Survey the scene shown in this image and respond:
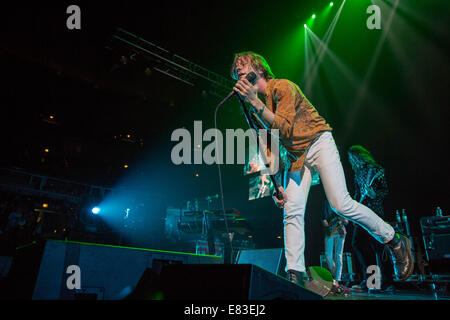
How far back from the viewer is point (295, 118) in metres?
2.35

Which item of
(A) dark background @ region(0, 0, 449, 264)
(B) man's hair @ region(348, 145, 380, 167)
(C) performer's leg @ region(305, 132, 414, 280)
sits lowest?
(C) performer's leg @ region(305, 132, 414, 280)

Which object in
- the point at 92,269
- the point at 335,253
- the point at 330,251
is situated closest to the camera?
the point at 92,269

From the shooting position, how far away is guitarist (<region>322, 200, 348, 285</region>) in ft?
15.4

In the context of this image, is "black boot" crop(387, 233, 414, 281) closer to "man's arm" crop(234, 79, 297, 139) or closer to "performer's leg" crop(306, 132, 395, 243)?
"performer's leg" crop(306, 132, 395, 243)

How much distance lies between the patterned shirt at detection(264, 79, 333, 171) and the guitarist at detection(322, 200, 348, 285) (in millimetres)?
2981

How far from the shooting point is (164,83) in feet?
31.6

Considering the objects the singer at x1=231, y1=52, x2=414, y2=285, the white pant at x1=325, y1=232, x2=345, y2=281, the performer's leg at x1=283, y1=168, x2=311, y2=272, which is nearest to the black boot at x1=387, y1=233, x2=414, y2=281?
the singer at x1=231, y1=52, x2=414, y2=285

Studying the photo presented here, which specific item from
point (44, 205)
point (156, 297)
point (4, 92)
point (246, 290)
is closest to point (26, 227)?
point (44, 205)

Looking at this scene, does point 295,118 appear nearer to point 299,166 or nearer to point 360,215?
point 299,166

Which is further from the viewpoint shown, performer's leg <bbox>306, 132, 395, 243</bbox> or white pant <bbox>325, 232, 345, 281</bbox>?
white pant <bbox>325, 232, 345, 281</bbox>

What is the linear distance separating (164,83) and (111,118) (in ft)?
16.3

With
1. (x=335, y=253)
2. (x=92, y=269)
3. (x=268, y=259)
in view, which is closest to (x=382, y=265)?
(x=335, y=253)

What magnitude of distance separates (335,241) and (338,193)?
3.30 metres
